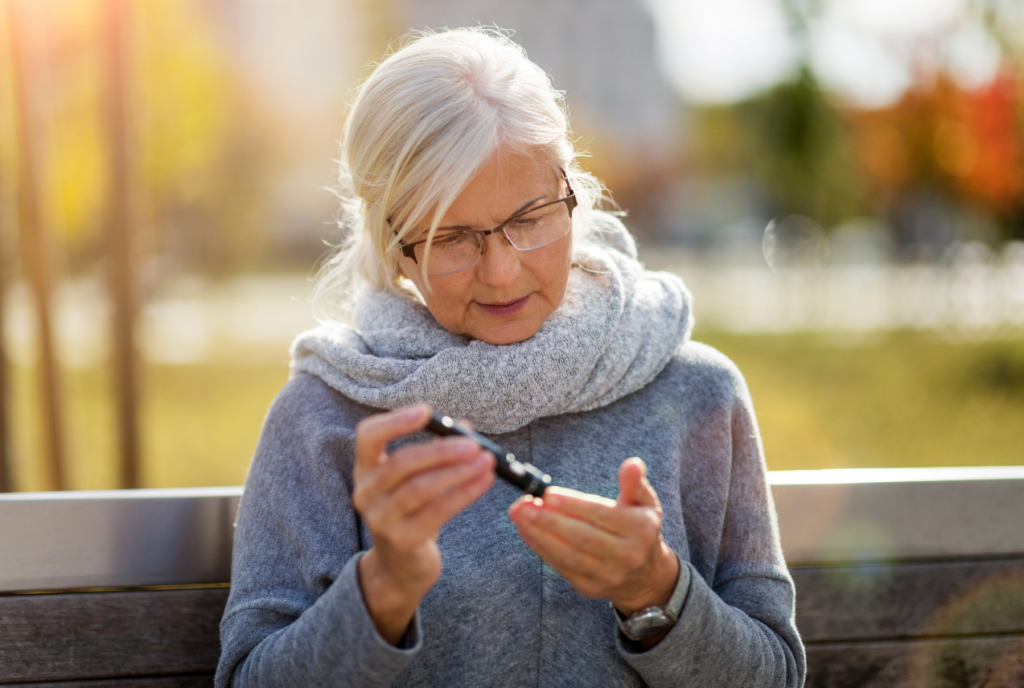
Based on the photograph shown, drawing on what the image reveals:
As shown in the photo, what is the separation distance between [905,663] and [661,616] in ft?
3.14

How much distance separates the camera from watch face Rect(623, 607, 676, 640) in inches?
63.0

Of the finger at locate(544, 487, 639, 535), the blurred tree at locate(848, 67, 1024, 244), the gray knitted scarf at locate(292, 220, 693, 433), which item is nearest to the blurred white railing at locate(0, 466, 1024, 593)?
the gray knitted scarf at locate(292, 220, 693, 433)

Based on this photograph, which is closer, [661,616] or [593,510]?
[593,510]

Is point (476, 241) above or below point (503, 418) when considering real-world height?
above

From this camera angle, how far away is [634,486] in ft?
4.66

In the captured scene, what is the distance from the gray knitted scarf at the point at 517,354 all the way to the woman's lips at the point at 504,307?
0.07 metres

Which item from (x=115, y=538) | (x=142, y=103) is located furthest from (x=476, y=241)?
(x=142, y=103)

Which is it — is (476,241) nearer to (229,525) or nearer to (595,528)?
(595,528)

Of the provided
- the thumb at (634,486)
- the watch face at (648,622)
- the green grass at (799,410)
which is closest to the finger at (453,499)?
the thumb at (634,486)

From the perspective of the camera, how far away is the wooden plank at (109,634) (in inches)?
76.7

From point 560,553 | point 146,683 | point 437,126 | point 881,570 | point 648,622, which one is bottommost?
point 146,683

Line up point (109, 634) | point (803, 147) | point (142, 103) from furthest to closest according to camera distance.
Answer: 1. point (803, 147)
2. point (142, 103)
3. point (109, 634)

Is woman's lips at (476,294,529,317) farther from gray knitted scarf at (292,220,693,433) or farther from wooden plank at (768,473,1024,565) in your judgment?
wooden plank at (768,473,1024,565)

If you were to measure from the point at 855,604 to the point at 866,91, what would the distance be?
61.5 ft
